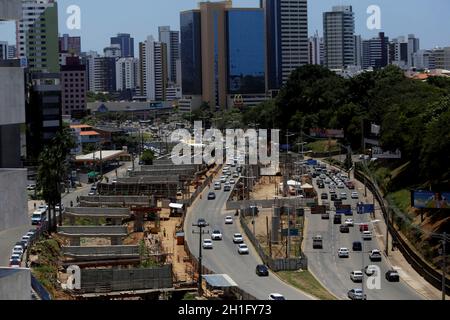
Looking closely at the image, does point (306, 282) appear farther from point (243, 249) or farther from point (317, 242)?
point (317, 242)

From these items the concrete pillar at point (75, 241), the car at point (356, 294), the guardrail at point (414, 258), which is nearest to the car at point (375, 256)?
the guardrail at point (414, 258)

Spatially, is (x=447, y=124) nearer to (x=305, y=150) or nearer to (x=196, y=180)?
(x=196, y=180)

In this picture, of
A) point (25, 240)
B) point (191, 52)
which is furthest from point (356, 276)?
point (191, 52)

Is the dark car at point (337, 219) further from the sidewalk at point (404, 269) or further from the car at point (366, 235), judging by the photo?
the car at point (366, 235)

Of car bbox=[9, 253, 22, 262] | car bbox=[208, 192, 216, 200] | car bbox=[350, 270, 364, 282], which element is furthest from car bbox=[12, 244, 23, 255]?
car bbox=[208, 192, 216, 200]

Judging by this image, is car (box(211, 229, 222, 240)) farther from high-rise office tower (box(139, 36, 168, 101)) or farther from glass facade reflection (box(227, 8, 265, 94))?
high-rise office tower (box(139, 36, 168, 101))

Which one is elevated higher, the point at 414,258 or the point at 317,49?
the point at 317,49
